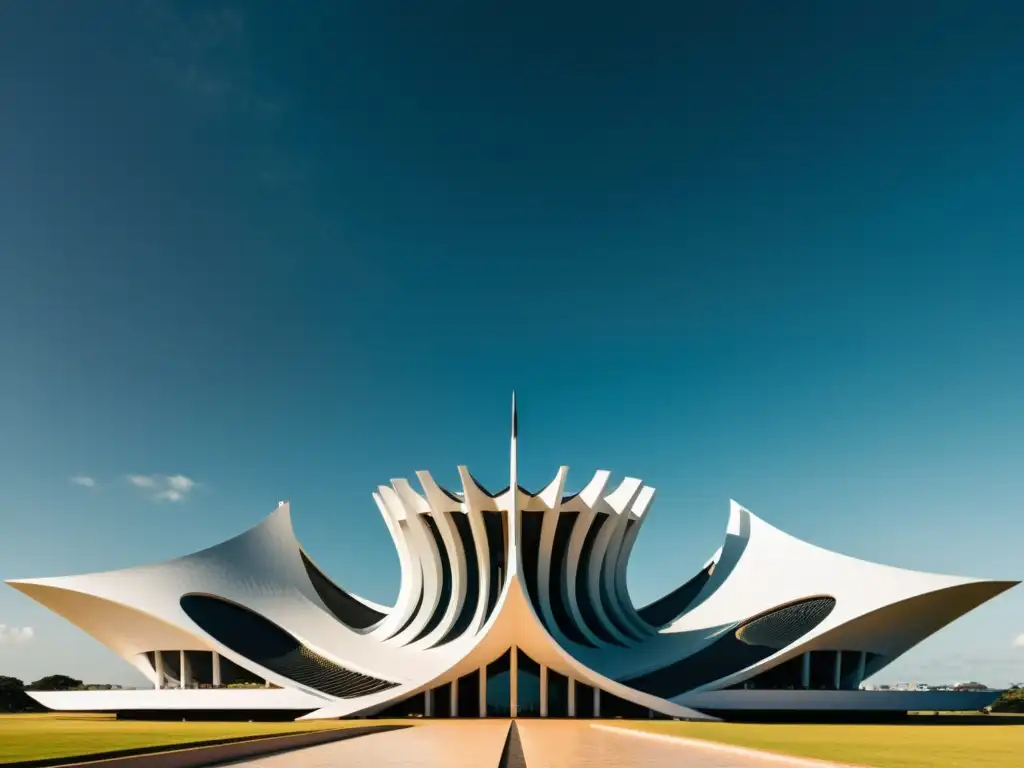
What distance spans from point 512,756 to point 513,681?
15.1 m

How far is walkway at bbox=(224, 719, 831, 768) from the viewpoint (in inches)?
378

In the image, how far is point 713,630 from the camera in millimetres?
29172

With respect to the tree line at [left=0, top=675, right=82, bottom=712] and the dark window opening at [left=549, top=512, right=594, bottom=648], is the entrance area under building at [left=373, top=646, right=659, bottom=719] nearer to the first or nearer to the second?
the dark window opening at [left=549, top=512, right=594, bottom=648]

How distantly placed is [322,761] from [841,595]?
22104mm

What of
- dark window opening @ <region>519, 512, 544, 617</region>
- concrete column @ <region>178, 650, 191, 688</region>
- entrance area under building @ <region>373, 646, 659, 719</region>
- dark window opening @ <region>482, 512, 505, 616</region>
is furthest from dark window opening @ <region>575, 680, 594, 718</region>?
concrete column @ <region>178, 650, 191, 688</region>

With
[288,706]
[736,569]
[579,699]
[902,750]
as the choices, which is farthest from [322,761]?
[736,569]

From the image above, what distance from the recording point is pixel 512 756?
11.3 metres

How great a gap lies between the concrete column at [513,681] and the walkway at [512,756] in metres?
10.4

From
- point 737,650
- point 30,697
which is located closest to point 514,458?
point 737,650

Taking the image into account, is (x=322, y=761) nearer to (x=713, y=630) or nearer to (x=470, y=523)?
(x=470, y=523)

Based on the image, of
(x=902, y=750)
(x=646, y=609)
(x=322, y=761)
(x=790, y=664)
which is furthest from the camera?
(x=646, y=609)

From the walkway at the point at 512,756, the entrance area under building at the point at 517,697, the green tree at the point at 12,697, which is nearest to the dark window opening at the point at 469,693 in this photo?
the entrance area under building at the point at 517,697

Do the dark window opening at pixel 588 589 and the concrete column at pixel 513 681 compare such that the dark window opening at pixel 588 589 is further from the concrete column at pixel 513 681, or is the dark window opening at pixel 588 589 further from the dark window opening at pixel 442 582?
the dark window opening at pixel 442 582

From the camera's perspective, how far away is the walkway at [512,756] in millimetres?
9609
